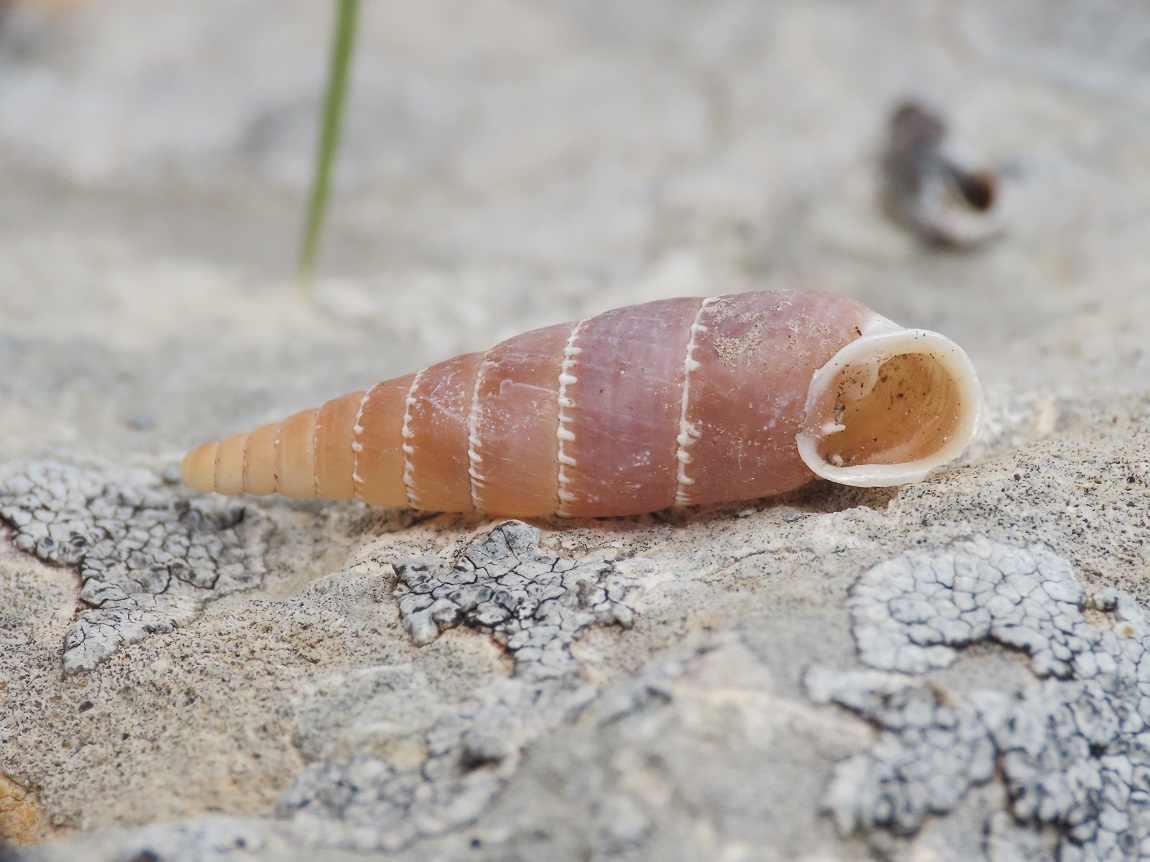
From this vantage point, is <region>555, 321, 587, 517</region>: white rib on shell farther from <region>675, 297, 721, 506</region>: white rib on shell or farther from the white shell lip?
the white shell lip

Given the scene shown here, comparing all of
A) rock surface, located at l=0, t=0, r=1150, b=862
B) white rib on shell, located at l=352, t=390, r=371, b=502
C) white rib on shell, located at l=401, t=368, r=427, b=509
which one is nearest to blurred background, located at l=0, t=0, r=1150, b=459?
rock surface, located at l=0, t=0, r=1150, b=862

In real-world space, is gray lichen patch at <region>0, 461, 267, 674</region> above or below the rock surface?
below

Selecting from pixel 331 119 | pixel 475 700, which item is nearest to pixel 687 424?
pixel 475 700

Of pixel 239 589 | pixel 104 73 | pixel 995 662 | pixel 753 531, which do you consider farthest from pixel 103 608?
pixel 104 73

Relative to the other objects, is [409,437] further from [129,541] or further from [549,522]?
[129,541]

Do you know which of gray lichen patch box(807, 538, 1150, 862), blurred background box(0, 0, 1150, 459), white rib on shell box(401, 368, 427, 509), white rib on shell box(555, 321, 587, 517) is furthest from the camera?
blurred background box(0, 0, 1150, 459)

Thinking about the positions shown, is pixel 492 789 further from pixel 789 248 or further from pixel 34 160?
pixel 34 160

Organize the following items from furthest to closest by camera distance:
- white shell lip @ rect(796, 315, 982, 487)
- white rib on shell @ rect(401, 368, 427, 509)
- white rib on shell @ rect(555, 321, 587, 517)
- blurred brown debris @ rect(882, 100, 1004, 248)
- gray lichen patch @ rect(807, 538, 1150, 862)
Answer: blurred brown debris @ rect(882, 100, 1004, 248), white rib on shell @ rect(401, 368, 427, 509), white rib on shell @ rect(555, 321, 587, 517), white shell lip @ rect(796, 315, 982, 487), gray lichen patch @ rect(807, 538, 1150, 862)

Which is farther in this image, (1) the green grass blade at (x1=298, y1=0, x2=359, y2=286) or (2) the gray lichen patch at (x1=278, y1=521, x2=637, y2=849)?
(1) the green grass blade at (x1=298, y1=0, x2=359, y2=286)
